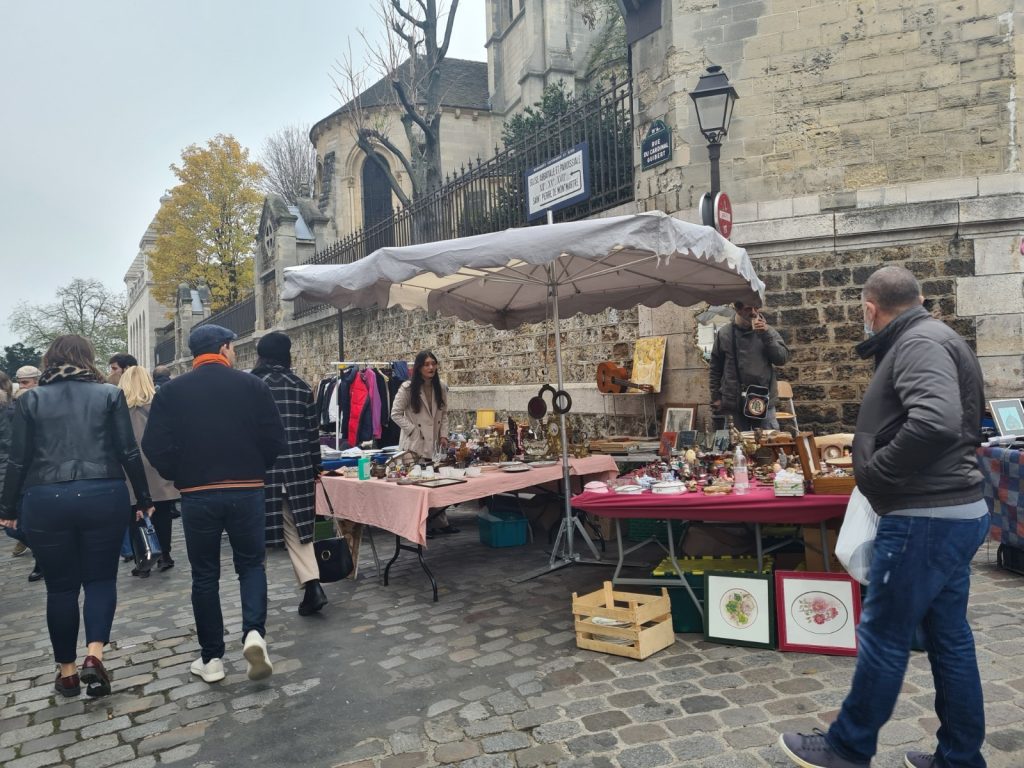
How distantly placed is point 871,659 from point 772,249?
6.29 metres

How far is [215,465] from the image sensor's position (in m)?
3.82

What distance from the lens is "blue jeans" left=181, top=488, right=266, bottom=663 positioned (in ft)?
12.6

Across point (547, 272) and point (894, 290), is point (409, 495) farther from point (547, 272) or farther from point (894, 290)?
point (894, 290)

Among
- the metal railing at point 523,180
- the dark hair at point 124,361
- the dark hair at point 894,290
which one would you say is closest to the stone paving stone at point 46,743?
the dark hair at point 124,361

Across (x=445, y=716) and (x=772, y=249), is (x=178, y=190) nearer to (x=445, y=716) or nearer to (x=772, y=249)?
(x=772, y=249)

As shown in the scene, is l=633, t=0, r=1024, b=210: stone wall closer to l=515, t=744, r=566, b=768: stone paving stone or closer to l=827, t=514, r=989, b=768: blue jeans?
l=827, t=514, r=989, b=768: blue jeans

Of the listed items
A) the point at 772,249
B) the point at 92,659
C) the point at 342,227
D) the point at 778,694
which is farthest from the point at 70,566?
the point at 342,227

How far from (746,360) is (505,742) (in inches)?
165

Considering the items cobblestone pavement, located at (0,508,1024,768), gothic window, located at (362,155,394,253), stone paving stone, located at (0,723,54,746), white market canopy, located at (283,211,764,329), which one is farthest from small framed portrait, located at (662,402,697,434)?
gothic window, located at (362,155,394,253)

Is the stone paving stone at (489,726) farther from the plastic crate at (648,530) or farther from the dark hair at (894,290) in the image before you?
the plastic crate at (648,530)

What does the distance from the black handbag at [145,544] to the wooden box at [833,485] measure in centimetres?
568

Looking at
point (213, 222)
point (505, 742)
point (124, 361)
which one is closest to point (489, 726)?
point (505, 742)

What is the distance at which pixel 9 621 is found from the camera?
542cm

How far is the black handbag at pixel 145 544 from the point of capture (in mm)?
6543
